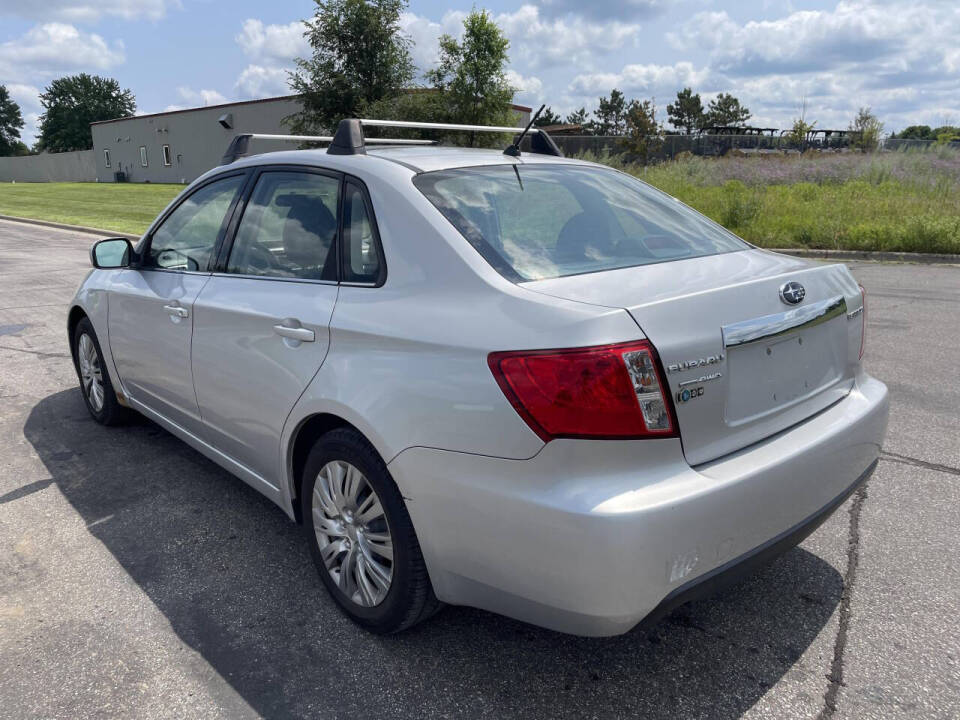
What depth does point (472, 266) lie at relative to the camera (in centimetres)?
233

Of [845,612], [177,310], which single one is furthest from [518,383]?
[177,310]

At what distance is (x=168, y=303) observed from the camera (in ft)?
11.9

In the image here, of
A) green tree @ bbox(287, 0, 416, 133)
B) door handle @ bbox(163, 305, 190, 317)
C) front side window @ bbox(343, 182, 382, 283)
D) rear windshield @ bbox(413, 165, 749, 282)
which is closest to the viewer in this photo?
rear windshield @ bbox(413, 165, 749, 282)

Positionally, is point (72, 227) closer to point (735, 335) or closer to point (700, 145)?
point (735, 335)

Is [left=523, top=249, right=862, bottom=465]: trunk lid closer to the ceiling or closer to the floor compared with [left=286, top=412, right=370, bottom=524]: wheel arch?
closer to the ceiling

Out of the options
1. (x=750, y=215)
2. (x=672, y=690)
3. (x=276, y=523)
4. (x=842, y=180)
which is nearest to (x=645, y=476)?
(x=672, y=690)

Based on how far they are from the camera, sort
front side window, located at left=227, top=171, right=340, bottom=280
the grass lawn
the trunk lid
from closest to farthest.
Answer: the trunk lid < front side window, located at left=227, top=171, right=340, bottom=280 < the grass lawn

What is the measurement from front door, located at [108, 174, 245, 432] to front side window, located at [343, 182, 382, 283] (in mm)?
926

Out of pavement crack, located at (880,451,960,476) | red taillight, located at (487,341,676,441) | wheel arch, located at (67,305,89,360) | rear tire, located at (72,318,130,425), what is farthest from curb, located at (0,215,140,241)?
red taillight, located at (487,341,676,441)

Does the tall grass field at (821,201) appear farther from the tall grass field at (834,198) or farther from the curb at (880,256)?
the curb at (880,256)

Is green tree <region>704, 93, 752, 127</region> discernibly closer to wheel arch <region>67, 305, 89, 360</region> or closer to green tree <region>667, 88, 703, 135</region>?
green tree <region>667, 88, 703, 135</region>

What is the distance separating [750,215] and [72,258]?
43.6ft

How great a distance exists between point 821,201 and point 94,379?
15.6 m

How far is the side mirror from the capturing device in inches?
164
